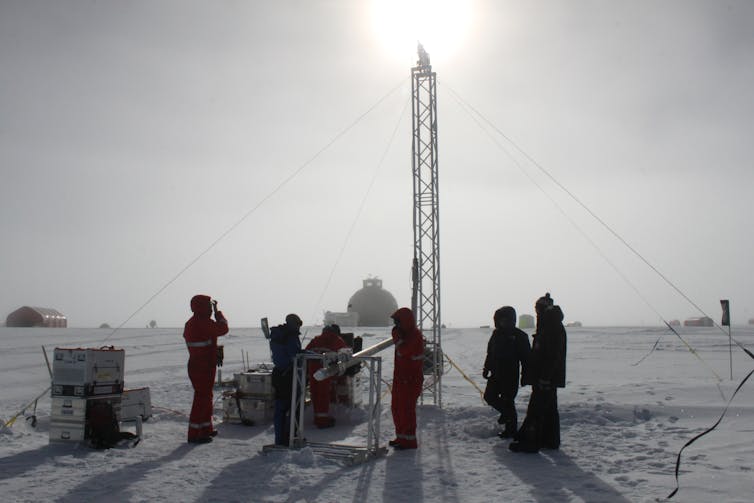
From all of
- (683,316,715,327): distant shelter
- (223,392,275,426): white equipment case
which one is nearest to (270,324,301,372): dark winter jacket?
(223,392,275,426): white equipment case

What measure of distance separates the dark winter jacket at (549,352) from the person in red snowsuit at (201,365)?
443 centimetres

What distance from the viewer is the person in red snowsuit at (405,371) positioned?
7.77m

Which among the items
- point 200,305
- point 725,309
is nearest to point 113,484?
point 200,305

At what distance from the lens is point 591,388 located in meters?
13.1

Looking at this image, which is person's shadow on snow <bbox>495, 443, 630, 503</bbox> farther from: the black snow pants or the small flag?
the small flag

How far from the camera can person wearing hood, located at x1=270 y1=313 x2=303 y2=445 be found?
7.80 meters

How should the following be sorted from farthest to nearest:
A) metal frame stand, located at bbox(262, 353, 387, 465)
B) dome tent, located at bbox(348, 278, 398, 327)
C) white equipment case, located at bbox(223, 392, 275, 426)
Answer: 1. dome tent, located at bbox(348, 278, 398, 327)
2. white equipment case, located at bbox(223, 392, 275, 426)
3. metal frame stand, located at bbox(262, 353, 387, 465)

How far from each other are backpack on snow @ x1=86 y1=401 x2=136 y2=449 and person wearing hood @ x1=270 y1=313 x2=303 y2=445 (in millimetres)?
2196

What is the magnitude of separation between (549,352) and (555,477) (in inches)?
66.4

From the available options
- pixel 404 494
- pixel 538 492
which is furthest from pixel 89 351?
pixel 538 492

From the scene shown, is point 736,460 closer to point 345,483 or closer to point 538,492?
point 538,492

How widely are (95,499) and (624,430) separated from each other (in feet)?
23.3

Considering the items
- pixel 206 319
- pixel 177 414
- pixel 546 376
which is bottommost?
pixel 177 414

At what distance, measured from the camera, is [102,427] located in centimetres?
745
